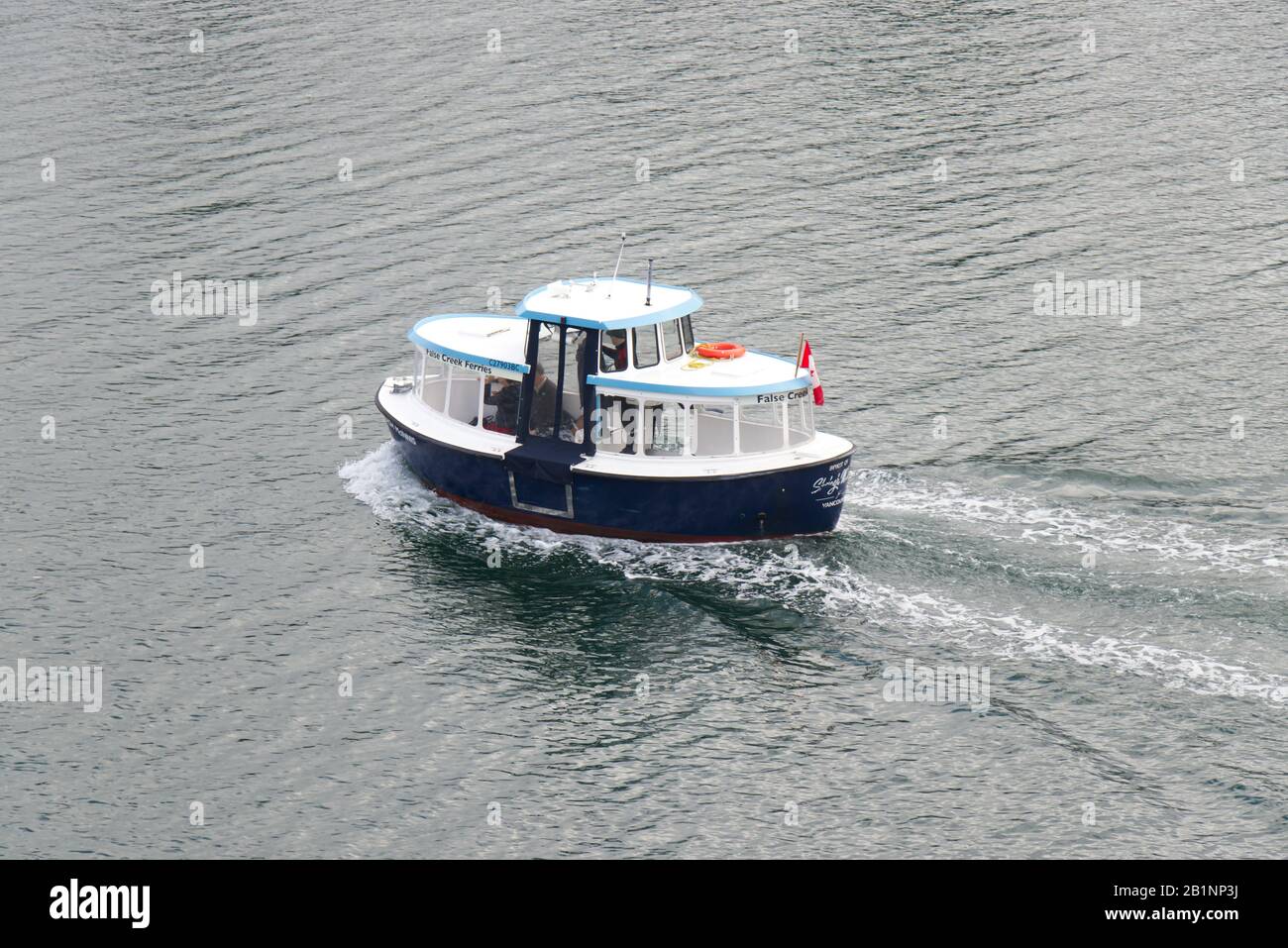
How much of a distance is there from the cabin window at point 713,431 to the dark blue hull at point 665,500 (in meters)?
1.69

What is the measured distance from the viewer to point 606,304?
151ft

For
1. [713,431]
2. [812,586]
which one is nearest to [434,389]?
[713,431]

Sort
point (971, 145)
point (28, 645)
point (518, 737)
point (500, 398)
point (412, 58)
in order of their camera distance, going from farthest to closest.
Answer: point (412, 58) → point (971, 145) → point (500, 398) → point (28, 645) → point (518, 737)

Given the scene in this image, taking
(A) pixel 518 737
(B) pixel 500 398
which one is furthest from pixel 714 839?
(B) pixel 500 398

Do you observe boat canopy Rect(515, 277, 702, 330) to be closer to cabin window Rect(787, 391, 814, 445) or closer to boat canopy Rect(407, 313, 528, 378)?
boat canopy Rect(407, 313, 528, 378)

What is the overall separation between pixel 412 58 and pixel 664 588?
49911 millimetres

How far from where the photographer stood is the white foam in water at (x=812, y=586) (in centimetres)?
3797

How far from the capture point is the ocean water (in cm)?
3581

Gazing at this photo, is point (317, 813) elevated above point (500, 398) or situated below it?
below

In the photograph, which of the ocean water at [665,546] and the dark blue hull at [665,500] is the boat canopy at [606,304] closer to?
the dark blue hull at [665,500]

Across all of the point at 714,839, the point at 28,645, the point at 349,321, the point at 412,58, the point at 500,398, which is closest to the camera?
the point at 714,839

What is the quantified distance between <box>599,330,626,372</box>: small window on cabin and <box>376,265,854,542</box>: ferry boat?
4 centimetres

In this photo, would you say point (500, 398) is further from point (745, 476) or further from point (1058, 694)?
point (1058, 694)
